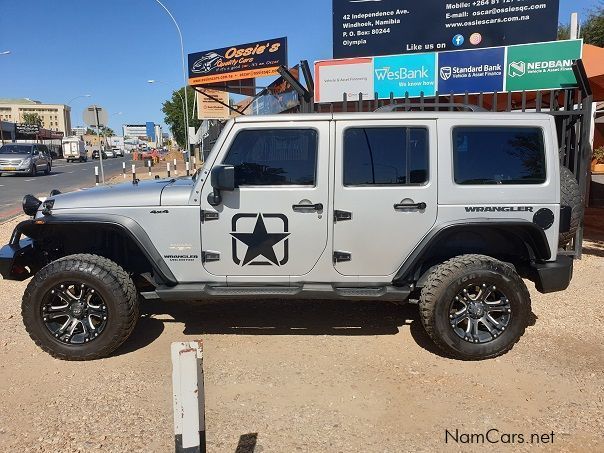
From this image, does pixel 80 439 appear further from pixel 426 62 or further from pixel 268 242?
pixel 426 62

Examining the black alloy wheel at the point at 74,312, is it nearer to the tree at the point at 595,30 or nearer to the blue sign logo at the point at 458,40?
the blue sign logo at the point at 458,40

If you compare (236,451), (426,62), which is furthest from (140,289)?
(426,62)

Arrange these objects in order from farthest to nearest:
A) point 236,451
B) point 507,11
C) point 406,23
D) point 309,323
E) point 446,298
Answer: point 406,23 → point 507,11 → point 309,323 → point 446,298 → point 236,451

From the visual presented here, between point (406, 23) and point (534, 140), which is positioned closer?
point (534, 140)

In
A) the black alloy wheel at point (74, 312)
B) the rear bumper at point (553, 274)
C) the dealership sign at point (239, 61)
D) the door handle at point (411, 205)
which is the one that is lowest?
the black alloy wheel at point (74, 312)

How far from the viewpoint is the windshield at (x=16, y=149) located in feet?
83.2

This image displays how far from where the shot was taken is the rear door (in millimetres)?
3695

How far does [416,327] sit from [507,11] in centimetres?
818

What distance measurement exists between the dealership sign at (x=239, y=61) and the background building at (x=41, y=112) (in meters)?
130

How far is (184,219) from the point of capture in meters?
3.73

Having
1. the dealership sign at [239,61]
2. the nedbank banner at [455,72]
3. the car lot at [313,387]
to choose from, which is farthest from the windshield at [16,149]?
the car lot at [313,387]

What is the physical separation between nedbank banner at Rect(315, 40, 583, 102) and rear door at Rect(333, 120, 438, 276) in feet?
16.3

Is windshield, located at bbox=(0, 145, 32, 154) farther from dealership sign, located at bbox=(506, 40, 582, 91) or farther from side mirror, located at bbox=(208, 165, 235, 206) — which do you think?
side mirror, located at bbox=(208, 165, 235, 206)

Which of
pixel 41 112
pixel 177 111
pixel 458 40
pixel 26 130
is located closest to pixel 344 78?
pixel 458 40
